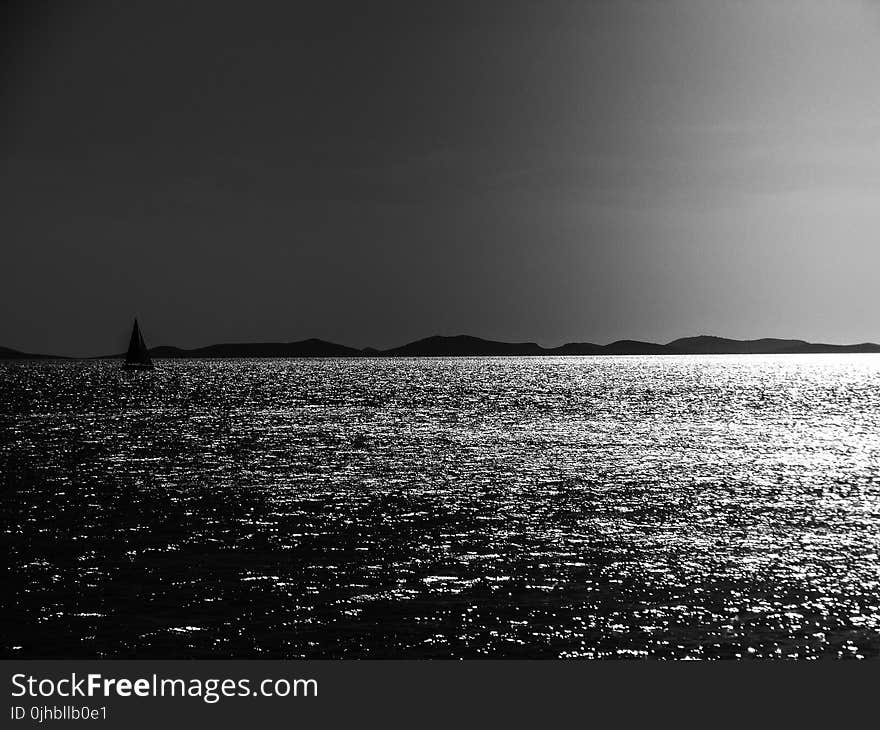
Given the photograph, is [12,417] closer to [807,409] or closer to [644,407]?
[644,407]

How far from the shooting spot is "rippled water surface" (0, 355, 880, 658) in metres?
28.5

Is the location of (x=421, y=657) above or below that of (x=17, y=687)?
below

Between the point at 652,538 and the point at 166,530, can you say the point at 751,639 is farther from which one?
the point at 166,530

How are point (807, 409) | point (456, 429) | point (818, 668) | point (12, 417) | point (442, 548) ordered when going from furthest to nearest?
point (807, 409)
point (12, 417)
point (456, 429)
point (442, 548)
point (818, 668)

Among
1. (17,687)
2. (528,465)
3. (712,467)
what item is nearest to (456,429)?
(528,465)

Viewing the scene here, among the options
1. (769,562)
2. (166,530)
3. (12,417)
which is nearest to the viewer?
(769,562)

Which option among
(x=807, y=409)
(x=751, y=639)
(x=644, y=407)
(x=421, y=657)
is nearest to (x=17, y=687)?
(x=421, y=657)

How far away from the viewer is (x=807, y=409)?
153m

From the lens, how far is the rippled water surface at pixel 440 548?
2845 centimetres

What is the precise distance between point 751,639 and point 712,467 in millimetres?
49783

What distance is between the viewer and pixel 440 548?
4191 cm

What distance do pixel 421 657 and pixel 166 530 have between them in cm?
2431

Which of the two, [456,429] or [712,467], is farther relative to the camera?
[456,429]

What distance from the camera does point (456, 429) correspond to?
371 feet
